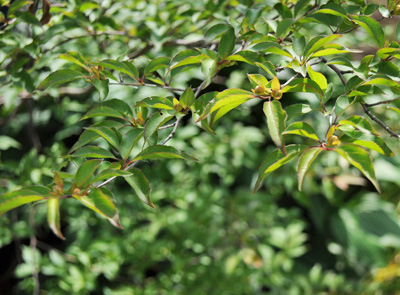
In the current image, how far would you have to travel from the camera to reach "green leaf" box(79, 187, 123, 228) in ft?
2.12

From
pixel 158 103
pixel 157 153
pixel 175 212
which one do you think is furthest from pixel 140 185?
pixel 175 212

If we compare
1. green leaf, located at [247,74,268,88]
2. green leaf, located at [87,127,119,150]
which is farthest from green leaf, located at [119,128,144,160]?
green leaf, located at [247,74,268,88]

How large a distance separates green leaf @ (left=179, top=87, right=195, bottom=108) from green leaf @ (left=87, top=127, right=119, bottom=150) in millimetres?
142

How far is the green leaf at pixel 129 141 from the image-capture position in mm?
783

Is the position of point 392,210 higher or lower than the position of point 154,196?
lower

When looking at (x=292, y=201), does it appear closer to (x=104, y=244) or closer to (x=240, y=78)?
(x=240, y=78)

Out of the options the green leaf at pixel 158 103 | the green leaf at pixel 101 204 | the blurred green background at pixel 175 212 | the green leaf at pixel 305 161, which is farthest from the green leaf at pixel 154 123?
the blurred green background at pixel 175 212

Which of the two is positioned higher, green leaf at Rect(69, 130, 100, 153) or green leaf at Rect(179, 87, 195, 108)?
Result: green leaf at Rect(179, 87, 195, 108)

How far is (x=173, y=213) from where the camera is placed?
2059 mm

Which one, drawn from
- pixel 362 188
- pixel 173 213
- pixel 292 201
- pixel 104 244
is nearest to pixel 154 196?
pixel 173 213

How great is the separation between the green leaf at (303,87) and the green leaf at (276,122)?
5 cm

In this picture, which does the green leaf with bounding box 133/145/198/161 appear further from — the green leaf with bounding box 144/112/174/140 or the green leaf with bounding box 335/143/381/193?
the green leaf with bounding box 335/143/381/193

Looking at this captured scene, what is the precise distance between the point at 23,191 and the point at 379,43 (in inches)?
28.0

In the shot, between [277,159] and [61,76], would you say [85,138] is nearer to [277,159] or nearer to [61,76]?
[61,76]
